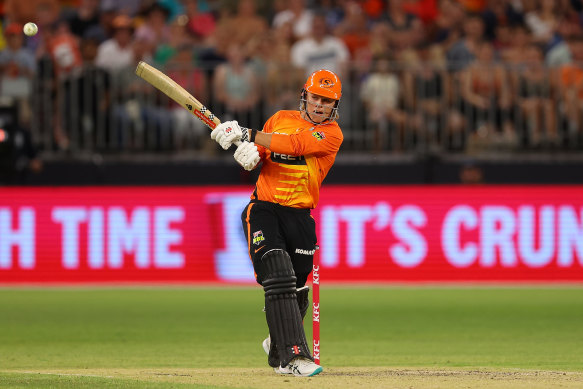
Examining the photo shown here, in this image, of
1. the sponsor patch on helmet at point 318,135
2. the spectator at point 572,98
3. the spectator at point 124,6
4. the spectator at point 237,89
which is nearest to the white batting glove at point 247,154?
the sponsor patch on helmet at point 318,135

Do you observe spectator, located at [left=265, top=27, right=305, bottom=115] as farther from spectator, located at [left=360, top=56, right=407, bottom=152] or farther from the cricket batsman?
the cricket batsman

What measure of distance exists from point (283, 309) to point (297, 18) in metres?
11.2

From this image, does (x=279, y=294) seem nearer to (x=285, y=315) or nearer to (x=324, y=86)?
(x=285, y=315)

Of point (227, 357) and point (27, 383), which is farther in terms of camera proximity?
point (227, 357)

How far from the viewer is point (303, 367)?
8359mm

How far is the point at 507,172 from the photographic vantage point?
17359mm

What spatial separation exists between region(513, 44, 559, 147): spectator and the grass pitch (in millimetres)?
2446

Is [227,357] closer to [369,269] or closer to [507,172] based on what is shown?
[369,269]

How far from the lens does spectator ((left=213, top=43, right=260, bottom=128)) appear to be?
1700 cm

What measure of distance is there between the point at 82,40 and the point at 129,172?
8.23ft

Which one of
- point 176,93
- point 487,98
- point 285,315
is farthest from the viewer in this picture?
point 487,98

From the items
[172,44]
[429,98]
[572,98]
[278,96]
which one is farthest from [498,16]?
[172,44]

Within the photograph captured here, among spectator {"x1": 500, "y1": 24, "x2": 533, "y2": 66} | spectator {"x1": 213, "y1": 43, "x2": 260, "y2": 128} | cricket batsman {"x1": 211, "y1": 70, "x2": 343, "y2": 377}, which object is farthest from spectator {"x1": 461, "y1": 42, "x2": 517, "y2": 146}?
cricket batsman {"x1": 211, "y1": 70, "x2": 343, "y2": 377}

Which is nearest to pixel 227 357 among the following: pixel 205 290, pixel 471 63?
pixel 205 290
